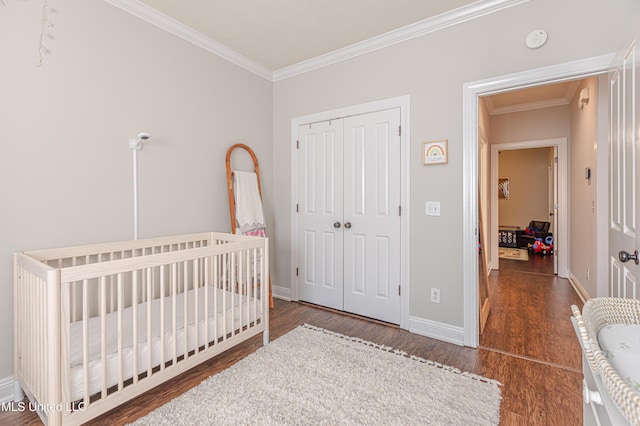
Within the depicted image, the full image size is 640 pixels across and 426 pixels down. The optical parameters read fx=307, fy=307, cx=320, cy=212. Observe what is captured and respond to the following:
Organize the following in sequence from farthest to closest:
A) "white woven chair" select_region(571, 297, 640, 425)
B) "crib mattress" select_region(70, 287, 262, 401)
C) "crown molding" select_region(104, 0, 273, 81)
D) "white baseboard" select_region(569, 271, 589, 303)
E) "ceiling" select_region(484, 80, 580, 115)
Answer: "ceiling" select_region(484, 80, 580, 115) → "white baseboard" select_region(569, 271, 589, 303) → "crown molding" select_region(104, 0, 273, 81) → "crib mattress" select_region(70, 287, 262, 401) → "white woven chair" select_region(571, 297, 640, 425)

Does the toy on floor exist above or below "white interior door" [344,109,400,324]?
below

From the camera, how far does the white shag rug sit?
1509 millimetres

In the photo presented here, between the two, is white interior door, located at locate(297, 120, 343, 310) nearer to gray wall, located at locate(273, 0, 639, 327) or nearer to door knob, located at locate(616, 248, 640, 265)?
gray wall, located at locate(273, 0, 639, 327)

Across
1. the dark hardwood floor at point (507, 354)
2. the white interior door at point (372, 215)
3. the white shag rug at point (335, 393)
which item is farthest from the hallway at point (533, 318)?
the white interior door at point (372, 215)

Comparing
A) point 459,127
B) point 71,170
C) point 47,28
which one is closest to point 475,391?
point 459,127

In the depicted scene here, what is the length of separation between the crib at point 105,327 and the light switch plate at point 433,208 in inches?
52.5

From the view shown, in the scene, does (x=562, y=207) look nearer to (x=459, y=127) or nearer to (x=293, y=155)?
(x=459, y=127)

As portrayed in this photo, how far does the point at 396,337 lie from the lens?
2.47 meters

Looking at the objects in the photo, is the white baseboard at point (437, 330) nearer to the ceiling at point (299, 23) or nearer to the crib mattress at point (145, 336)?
the crib mattress at point (145, 336)

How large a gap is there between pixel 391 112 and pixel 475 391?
2.11m

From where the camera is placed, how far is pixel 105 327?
Answer: 1.40 meters

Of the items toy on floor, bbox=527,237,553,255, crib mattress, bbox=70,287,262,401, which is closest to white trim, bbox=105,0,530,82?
crib mattress, bbox=70,287,262,401

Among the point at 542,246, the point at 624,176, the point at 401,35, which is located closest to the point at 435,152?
the point at 401,35

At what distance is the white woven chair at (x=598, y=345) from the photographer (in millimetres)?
453
